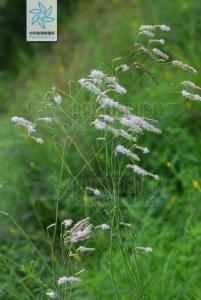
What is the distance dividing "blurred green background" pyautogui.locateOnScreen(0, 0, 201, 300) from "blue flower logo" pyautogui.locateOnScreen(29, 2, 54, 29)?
1.21 ft

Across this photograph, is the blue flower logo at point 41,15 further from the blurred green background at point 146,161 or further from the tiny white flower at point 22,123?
the tiny white flower at point 22,123

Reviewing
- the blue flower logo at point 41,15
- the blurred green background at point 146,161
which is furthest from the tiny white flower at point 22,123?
the blue flower logo at point 41,15

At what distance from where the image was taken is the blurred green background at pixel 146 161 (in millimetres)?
3166

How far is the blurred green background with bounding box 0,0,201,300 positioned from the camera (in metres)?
3.17

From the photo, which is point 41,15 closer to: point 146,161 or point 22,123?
point 22,123

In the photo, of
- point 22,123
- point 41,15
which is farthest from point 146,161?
point 22,123

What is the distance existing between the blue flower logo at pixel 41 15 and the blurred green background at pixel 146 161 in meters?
0.37

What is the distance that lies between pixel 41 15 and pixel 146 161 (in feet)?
4.55

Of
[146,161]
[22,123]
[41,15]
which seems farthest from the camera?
[146,161]

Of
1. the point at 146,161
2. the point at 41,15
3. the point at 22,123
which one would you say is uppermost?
the point at 41,15

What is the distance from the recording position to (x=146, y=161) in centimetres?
421

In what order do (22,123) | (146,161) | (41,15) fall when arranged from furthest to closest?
(146,161), (41,15), (22,123)

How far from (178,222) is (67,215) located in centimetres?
68

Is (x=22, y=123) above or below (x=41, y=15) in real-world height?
below
